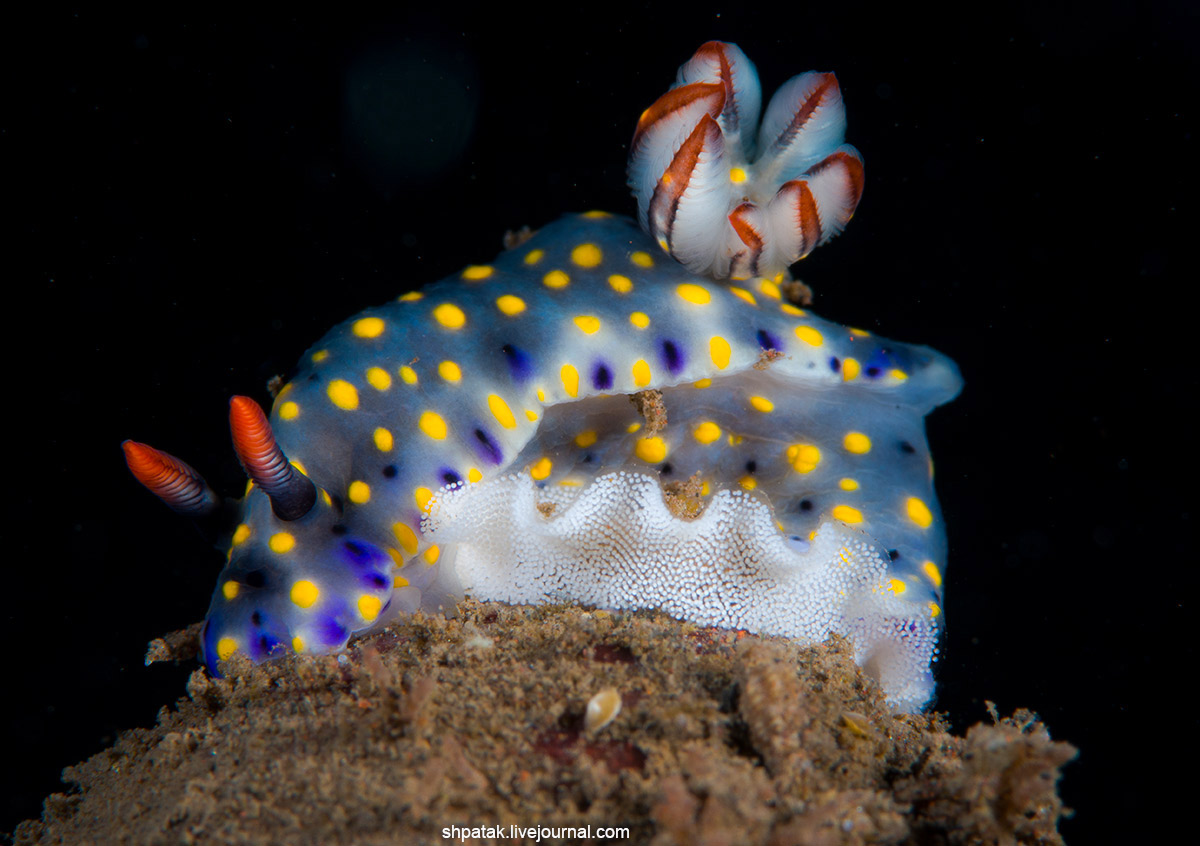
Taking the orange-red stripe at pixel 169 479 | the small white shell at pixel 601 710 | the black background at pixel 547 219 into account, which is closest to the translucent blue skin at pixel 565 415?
the orange-red stripe at pixel 169 479

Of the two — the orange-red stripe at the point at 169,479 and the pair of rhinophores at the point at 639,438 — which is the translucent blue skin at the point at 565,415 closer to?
the pair of rhinophores at the point at 639,438

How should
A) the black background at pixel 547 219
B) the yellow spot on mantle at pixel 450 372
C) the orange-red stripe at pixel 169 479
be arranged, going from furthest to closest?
the black background at pixel 547 219, the yellow spot on mantle at pixel 450 372, the orange-red stripe at pixel 169 479

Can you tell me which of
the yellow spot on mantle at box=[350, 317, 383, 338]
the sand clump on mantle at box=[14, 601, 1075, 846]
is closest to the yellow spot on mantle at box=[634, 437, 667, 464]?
the sand clump on mantle at box=[14, 601, 1075, 846]

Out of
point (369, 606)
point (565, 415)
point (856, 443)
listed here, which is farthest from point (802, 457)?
point (369, 606)

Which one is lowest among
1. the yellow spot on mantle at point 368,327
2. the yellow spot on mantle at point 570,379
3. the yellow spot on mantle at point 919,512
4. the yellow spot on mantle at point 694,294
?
the yellow spot on mantle at point 919,512

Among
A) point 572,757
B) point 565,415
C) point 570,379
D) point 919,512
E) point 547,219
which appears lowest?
point 919,512

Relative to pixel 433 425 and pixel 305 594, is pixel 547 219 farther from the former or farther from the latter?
pixel 305 594
